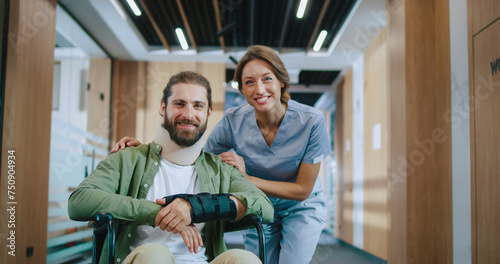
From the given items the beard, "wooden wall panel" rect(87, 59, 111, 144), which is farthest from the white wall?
"wooden wall panel" rect(87, 59, 111, 144)

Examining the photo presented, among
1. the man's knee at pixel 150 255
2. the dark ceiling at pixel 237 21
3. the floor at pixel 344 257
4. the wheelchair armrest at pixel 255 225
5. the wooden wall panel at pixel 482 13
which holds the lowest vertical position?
the floor at pixel 344 257

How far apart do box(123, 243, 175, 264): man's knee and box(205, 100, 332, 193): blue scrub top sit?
2.96 feet

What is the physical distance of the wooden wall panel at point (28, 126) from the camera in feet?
9.98

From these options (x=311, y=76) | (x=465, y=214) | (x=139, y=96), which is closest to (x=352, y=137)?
(x=311, y=76)

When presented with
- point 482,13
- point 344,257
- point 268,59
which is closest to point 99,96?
point 344,257

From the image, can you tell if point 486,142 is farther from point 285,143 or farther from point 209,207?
point 209,207

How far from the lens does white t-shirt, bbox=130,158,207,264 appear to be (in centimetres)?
151

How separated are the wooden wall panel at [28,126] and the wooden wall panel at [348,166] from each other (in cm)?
444

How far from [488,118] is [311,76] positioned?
17.3ft

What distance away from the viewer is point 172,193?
1.63 meters

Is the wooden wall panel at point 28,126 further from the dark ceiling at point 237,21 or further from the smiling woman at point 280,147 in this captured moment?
the smiling woman at point 280,147

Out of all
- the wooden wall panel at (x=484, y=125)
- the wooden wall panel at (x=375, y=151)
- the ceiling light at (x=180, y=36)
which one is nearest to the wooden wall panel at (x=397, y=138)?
the wooden wall panel at (x=484, y=125)

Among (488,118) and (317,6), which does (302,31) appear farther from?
(488,118)

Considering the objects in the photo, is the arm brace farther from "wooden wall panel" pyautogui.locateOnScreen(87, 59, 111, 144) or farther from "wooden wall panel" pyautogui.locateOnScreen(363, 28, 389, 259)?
"wooden wall panel" pyautogui.locateOnScreen(87, 59, 111, 144)
